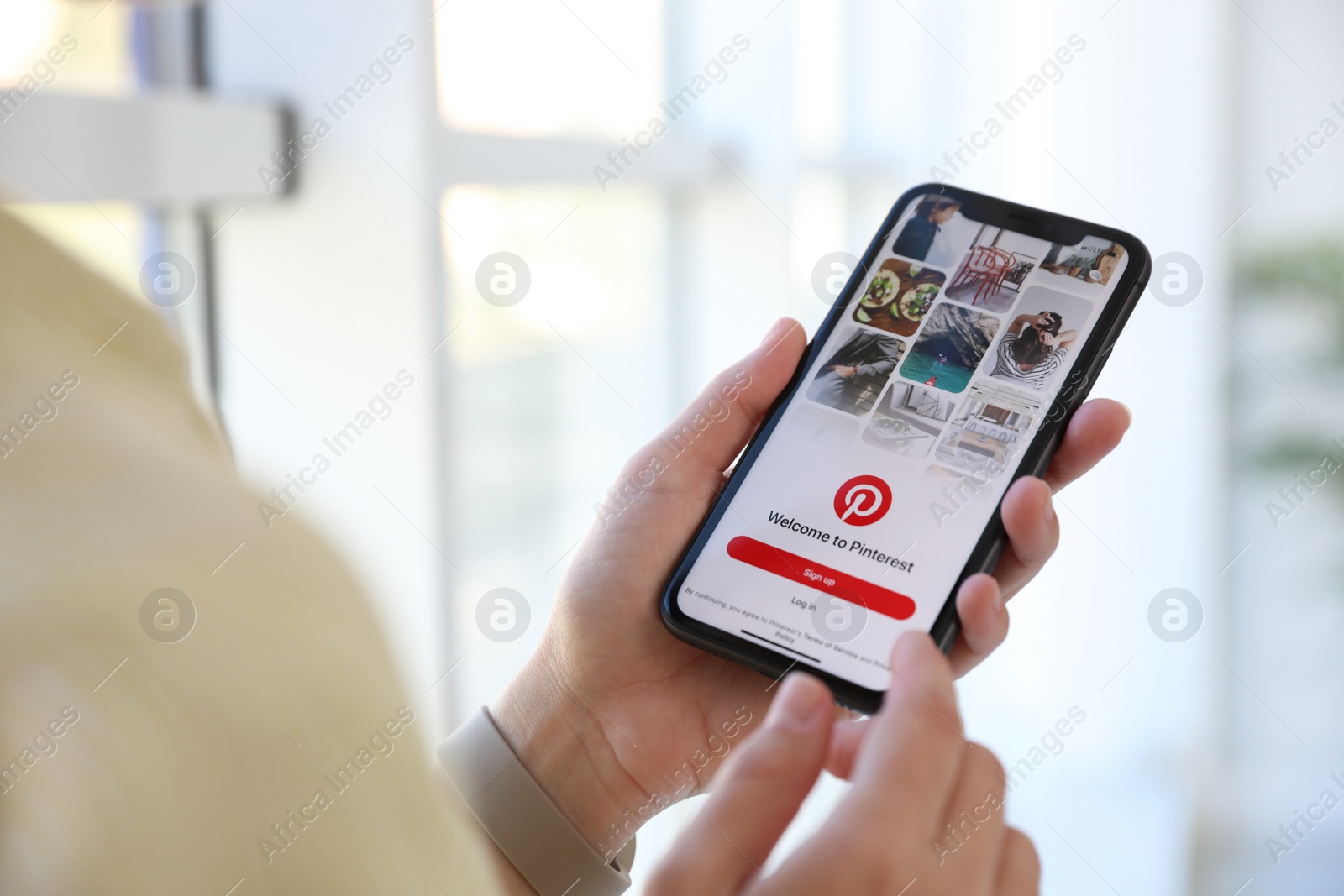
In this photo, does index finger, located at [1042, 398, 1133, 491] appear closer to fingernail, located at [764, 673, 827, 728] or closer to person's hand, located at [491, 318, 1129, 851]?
person's hand, located at [491, 318, 1129, 851]

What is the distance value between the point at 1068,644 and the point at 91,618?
87.1 inches

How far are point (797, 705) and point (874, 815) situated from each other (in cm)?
5

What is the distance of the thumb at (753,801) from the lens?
0.27 meters

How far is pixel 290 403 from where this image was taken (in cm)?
93

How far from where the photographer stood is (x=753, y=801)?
0.30m

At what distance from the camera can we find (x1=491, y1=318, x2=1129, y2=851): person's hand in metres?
0.63

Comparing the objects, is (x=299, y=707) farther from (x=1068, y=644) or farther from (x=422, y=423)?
(x=1068, y=644)

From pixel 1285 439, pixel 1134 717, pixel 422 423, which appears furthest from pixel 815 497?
pixel 1134 717

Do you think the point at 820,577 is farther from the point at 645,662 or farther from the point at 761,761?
the point at 761,761

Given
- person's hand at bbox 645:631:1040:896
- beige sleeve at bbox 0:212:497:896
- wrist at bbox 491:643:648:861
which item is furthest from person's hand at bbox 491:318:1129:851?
beige sleeve at bbox 0:212:497:896

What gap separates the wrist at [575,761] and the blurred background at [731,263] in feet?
1.13

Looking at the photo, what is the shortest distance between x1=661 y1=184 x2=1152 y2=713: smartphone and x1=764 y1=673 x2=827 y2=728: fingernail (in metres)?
0.23

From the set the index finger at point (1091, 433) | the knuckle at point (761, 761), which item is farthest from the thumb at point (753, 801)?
the index finger at point (1091, 433)

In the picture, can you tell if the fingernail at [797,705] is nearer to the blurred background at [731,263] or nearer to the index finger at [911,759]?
the index finger at [911,759]
